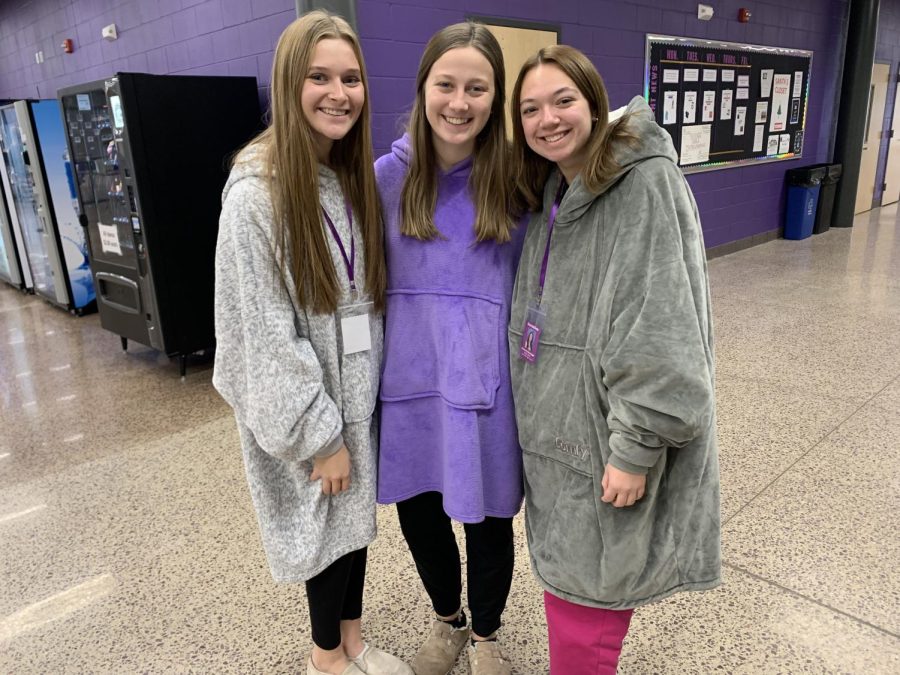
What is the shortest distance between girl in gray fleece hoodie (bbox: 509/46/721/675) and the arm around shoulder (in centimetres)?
41

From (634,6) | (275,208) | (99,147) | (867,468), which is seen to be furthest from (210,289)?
(634,6)

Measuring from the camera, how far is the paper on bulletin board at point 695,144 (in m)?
6.00

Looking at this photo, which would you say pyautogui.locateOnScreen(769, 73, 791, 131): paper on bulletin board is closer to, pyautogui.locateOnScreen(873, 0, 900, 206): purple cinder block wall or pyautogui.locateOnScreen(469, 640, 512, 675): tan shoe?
pyautogui.locateOnScreen(873, 0, 900, 206): purple cinder block wall

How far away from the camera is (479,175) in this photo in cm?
128

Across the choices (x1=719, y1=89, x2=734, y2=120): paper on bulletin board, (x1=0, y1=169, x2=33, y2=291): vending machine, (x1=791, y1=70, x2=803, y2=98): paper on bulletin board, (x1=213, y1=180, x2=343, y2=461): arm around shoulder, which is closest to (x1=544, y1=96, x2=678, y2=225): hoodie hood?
(x1=213, y1=180, x2=343, y2=461): arm around shoulder

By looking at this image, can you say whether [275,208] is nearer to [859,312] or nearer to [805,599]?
[805,599]

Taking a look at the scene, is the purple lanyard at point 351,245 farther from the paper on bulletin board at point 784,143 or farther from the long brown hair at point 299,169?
the paper on bulletin board at point 784,143

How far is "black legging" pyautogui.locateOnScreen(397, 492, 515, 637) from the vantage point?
58.9 inches

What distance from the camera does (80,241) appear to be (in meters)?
5.32

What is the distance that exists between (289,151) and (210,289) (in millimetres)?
2881

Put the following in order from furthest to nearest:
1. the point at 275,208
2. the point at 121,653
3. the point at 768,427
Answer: the point at 768,427 → the point at 121,653 → the point at 275,208

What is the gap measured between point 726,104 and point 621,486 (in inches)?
254

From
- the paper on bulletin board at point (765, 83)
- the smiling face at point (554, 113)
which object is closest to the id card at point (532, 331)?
the smiling face at point (554, 113)

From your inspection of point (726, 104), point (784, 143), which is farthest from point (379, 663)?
point (784, 143)
